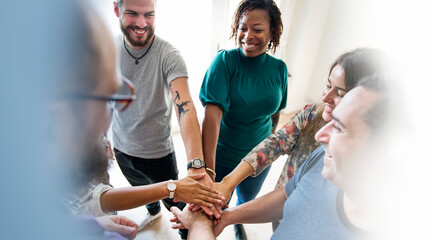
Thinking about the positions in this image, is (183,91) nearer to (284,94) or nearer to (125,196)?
(125,196)

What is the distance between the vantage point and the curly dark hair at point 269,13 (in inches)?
34.0

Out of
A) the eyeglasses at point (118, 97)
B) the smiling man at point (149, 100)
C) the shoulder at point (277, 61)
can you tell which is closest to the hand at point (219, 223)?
the smiling man at point (149, 100)

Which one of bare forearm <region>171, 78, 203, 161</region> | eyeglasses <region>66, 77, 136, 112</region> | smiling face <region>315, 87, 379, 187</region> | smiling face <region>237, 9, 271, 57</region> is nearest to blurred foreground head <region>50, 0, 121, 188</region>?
eyeglasses <region>66, 77, 136, 112</region>

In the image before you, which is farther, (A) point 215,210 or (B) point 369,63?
(A) point 215,210

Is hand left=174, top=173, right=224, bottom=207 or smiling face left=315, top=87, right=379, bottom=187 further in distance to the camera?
hand left=174, top=173, right=224, bottom=207

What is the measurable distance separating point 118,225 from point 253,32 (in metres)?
0.81

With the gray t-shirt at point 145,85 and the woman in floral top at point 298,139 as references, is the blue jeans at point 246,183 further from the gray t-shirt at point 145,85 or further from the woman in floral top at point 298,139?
the gray t-shirt at point 145,85

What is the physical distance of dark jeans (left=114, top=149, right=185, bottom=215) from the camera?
61 centimetres

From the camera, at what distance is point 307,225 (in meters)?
0.44

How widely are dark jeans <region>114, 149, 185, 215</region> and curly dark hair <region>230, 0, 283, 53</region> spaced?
0.57 metres

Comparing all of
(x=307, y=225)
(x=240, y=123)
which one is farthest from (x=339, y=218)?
(x=240, y=123)

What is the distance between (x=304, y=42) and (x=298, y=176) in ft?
1.03

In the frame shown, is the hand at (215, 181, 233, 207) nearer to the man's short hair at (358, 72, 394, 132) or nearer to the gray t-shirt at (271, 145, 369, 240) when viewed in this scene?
the gray t-shirt at (271, 145, 369, 240)

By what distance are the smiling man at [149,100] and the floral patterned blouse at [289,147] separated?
0.20 metres
